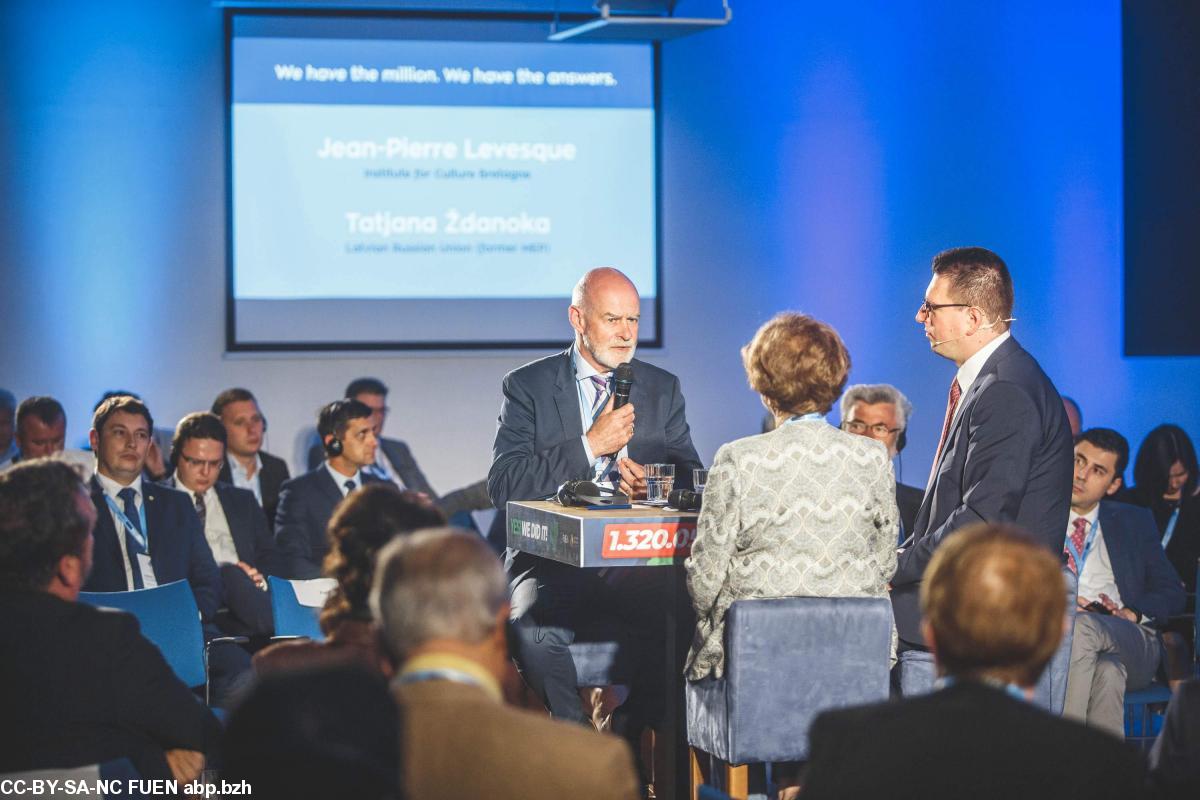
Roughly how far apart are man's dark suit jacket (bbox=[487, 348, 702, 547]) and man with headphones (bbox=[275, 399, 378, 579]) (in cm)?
169

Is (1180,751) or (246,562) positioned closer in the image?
(1180,751)

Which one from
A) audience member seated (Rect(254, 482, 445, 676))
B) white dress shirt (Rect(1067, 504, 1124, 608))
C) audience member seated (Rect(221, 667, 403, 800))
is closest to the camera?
audience member seated (Rect(221, 667, 403, 800))

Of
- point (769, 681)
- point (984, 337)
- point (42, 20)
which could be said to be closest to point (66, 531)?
point (769, 681)

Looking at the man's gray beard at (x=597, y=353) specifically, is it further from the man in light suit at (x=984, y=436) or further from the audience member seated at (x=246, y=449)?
the audience member seated at (x=246, y=449)

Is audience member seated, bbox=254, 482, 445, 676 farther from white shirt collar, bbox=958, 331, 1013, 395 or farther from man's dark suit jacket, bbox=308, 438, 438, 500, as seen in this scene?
man's dark suit jacket, bbox=308, 438, 438, 500

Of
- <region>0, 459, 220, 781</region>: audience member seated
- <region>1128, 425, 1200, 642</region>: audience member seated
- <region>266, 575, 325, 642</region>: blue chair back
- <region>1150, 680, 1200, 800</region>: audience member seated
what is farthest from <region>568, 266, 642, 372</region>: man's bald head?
<region>1128, 425, 1200, 642</region>: audience member seated

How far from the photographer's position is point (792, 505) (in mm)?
2924

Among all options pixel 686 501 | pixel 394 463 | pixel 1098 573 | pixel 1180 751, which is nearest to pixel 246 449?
pixel 394 463

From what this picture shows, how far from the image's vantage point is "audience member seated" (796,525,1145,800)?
1.56m

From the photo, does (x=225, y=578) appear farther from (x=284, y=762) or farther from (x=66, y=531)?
(x=284, y=762)

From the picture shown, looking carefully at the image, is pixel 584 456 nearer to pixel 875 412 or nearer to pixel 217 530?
pixel 875 412

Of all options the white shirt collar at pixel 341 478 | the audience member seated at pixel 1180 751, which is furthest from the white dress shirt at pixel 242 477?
the audience member seated at pixel 1180 751

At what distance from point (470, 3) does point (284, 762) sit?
244 inches

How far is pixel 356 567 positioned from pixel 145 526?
2.76 metres
